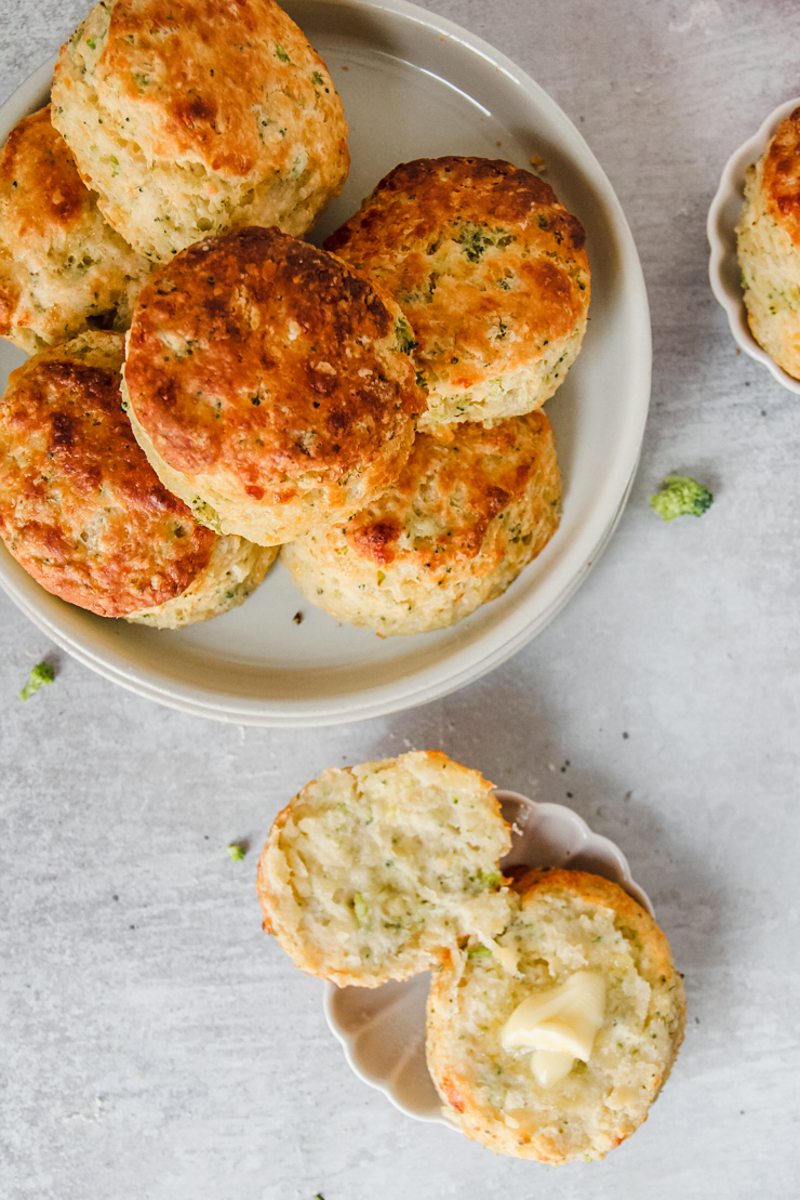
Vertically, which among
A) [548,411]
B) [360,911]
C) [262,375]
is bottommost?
[360,911]

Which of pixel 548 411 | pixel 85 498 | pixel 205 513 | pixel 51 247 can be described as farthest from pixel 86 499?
pixel 548 411

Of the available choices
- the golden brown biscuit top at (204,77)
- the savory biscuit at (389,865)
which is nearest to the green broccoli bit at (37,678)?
the savory biscuit at (389,865)

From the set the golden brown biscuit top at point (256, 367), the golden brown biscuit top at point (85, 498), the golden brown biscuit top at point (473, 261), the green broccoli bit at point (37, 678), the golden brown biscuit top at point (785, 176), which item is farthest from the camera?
the green broccoli bit at point (37, 678)

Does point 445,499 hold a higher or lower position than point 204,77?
lower

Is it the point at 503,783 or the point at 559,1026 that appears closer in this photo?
the point at 559,1026

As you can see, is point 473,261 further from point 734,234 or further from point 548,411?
point 734,234

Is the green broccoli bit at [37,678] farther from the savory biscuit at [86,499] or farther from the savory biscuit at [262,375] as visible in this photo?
the savory biscuit at [262,375]

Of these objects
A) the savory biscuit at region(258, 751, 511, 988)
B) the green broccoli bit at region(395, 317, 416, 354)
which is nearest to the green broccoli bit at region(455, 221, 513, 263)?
the green broccoli bit at region(395, 317, 416, 354)
